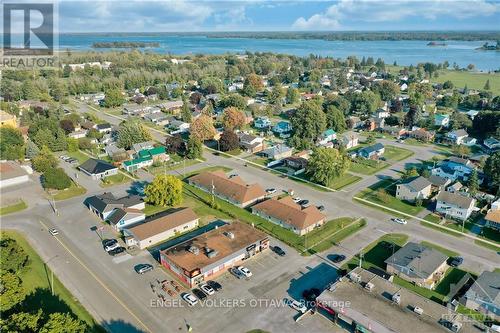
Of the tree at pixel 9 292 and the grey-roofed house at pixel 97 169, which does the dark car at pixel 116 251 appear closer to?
the tree at pixel 9 292

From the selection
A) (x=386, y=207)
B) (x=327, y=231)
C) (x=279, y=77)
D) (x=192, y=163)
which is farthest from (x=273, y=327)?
(x=279, y=77)

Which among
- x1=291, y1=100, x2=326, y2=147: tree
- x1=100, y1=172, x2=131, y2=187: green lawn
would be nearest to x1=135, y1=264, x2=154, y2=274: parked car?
x1=100, y1=172, x2=131, y2=187: green lawn

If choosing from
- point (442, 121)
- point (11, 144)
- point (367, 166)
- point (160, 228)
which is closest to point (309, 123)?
point (367, 166)

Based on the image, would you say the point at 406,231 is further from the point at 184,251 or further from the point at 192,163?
the point at 192,163

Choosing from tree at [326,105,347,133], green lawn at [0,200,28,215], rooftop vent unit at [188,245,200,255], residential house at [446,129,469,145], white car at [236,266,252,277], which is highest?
tree at [326,105,347,133]

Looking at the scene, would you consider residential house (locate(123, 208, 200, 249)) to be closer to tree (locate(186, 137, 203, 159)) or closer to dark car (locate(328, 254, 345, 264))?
dark car (locate(328, 254, 345, 264))
